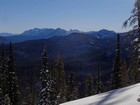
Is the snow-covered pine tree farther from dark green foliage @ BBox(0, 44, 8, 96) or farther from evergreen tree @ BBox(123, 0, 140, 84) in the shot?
evergreen tree @ BBox(123, 0, 140, 84)

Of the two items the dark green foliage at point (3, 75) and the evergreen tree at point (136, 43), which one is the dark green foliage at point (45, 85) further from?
the evergreen tree at point (136, 43)

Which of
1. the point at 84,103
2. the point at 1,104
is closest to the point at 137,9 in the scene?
the point at 84,103

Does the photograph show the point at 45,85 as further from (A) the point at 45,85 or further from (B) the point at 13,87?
(B) the point at 13,87

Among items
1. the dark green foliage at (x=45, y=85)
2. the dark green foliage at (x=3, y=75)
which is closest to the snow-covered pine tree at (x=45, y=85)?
the dark green foliage at (x=45, y=85)

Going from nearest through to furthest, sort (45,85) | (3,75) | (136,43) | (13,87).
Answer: (136,43), (45,85), (13,87), (3,75)

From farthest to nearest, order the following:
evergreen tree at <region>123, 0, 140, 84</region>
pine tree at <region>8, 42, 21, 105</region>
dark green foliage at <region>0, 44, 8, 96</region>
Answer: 1. dark green foliage at <region>0, 44, 8, 96</region>
2. pine tree at <region>8, 42, 21, 105</region>
3. evergreen tree at <region>123, 0, 140, 84</region>

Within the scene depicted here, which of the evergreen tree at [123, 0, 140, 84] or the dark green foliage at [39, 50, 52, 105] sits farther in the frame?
the dark green foliage at [39, 50, 52, 105]

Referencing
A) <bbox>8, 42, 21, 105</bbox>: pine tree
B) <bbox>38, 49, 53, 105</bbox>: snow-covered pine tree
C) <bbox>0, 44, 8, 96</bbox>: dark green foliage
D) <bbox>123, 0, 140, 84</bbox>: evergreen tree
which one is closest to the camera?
<bbox>123, 0, 140, 84</bbox>: evergreen tree

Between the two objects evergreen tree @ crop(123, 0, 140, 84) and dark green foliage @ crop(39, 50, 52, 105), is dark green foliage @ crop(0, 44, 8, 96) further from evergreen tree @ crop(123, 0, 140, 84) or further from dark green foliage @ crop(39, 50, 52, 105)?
evergreen tree @ crop(123, 0, 140, 84)

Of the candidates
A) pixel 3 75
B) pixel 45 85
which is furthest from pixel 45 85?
pixel 3 75

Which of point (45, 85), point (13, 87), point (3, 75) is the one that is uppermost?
point (3, 75)

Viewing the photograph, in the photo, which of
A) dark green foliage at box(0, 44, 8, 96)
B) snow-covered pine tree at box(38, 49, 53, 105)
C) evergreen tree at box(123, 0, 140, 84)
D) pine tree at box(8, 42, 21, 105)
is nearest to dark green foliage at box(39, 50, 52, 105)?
snow-covered pine tree at box(38, 49, 53, 105)

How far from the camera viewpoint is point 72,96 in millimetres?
76312

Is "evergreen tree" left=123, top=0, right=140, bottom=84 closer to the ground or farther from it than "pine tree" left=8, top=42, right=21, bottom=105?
farther from it
